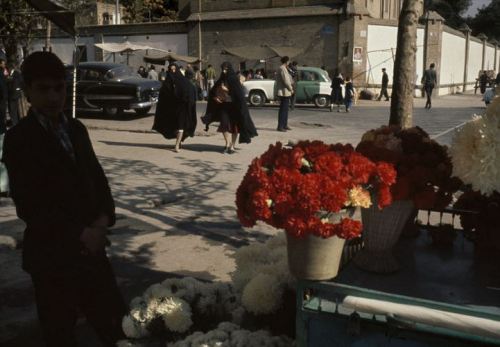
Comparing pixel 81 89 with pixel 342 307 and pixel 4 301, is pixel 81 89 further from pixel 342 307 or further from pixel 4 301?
pixel 342 307

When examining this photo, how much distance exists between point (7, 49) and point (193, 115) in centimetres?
912

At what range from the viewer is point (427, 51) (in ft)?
104

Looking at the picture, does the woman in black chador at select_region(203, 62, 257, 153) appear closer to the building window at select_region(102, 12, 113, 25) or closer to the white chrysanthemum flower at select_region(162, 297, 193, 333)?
the white chrysanthemum flower at select_region(162, 297, 193, 333)

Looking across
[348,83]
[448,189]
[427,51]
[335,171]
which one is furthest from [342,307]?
[427,51]

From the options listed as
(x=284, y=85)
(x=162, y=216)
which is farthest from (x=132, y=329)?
(x=284, y=85)

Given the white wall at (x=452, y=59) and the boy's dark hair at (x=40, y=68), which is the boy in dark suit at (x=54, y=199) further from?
the white wall at (x=452, y=59)

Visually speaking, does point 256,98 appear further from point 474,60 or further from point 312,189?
point 474,60

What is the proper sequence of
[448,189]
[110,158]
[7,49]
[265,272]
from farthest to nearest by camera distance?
[7,49] → [110,158] → [265,272] → [448,189]

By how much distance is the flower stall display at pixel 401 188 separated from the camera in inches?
87.6

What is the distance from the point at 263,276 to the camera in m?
2.60

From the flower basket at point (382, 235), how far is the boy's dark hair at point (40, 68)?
5.10ft

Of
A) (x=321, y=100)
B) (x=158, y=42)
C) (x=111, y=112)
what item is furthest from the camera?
(x=158, y=42)

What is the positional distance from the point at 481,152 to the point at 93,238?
1731 mm

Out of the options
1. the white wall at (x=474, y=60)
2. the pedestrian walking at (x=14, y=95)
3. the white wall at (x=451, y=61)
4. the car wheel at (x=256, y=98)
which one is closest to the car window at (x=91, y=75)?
the pedestrian walking at (x=14, y=95)
